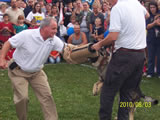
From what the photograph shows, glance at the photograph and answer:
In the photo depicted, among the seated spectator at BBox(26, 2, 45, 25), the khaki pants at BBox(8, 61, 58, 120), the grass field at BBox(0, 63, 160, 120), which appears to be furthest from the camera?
the seated spectator at BBox(26, 2, 45, 25)

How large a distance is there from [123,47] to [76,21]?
8125mm

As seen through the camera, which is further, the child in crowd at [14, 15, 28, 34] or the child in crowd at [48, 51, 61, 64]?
the child in crowd at [48, 51, 61, 64]

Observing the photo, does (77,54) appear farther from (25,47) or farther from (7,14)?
(7,14)

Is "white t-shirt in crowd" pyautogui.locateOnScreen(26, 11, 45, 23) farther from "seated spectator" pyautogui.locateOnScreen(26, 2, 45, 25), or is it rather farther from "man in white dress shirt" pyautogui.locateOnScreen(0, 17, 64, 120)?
"man in white dress shirt" pyautogui.locateOnScreen(0, 17, 64, 120)

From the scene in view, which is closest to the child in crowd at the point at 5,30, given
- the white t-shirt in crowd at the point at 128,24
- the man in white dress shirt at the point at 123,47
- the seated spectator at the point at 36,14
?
the seated spectator at the point at 36,14

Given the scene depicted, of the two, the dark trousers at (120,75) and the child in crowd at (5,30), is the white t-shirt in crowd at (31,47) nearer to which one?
the dark trousers at (120,75)

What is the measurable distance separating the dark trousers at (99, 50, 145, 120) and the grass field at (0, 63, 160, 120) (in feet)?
4.96

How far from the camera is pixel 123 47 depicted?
5.05 meters

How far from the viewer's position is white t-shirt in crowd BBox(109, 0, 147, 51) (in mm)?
4926

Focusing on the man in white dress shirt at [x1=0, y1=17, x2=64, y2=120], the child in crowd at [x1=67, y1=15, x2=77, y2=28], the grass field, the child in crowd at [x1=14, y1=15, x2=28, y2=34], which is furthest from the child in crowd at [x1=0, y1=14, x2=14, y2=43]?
the man in white dress shirt at [x1=0, y1=17, x2=64, y2=120]

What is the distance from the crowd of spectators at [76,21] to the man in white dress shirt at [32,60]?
5.20m

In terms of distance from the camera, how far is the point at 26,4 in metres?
14.3

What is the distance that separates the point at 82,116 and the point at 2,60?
2.04 m

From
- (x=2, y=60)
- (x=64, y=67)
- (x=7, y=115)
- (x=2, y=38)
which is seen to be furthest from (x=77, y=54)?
(x=2, y=38)
